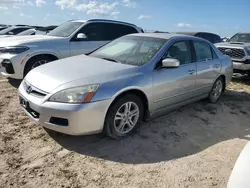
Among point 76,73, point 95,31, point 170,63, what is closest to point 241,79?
point 95,31

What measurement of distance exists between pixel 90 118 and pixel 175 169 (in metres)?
1.23

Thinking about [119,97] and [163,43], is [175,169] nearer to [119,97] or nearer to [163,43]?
[119,97]

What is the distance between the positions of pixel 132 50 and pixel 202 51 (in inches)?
65.9

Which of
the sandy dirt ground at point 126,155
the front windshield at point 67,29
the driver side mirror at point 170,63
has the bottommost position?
the sandy dirt ground at point 126,155

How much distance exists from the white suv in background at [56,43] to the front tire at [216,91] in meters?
3.38

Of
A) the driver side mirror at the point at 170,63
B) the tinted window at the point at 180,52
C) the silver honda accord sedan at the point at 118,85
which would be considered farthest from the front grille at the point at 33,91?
the tinted window at the point at 180,52

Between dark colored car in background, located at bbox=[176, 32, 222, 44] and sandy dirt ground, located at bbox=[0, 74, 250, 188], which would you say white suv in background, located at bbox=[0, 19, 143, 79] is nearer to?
sandy dirt ground, located at bbox=[0, 74, 250, 188]

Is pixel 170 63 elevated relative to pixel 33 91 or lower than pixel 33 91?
elevated

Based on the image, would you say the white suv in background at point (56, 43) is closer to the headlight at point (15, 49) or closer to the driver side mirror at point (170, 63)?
the headlight at point (15, 49)

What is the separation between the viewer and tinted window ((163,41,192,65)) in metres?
4.38

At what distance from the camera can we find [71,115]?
3.16m

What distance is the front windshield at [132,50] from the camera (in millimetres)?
4148

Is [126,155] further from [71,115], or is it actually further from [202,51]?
[202,51]

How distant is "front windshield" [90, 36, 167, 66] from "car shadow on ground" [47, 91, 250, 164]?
1.14 meters
